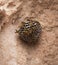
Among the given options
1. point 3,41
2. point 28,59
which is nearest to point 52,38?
point 28,59

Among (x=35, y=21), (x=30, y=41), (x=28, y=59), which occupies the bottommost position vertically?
(x=28, y=59)

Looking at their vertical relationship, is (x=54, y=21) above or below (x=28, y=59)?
above

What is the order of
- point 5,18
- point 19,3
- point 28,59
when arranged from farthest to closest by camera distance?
1. point 19,3
2. point 5,18
3. point 28,59

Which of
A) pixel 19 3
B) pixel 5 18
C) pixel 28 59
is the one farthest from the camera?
pixel 19 3

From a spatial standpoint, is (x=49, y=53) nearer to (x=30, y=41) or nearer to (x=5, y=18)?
(x=30, y=41)

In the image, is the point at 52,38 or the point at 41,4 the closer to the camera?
the point at 52,38

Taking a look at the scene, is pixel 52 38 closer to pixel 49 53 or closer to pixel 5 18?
pixel 49 53

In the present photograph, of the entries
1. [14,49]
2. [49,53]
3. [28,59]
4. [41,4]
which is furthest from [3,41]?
[41,4]
